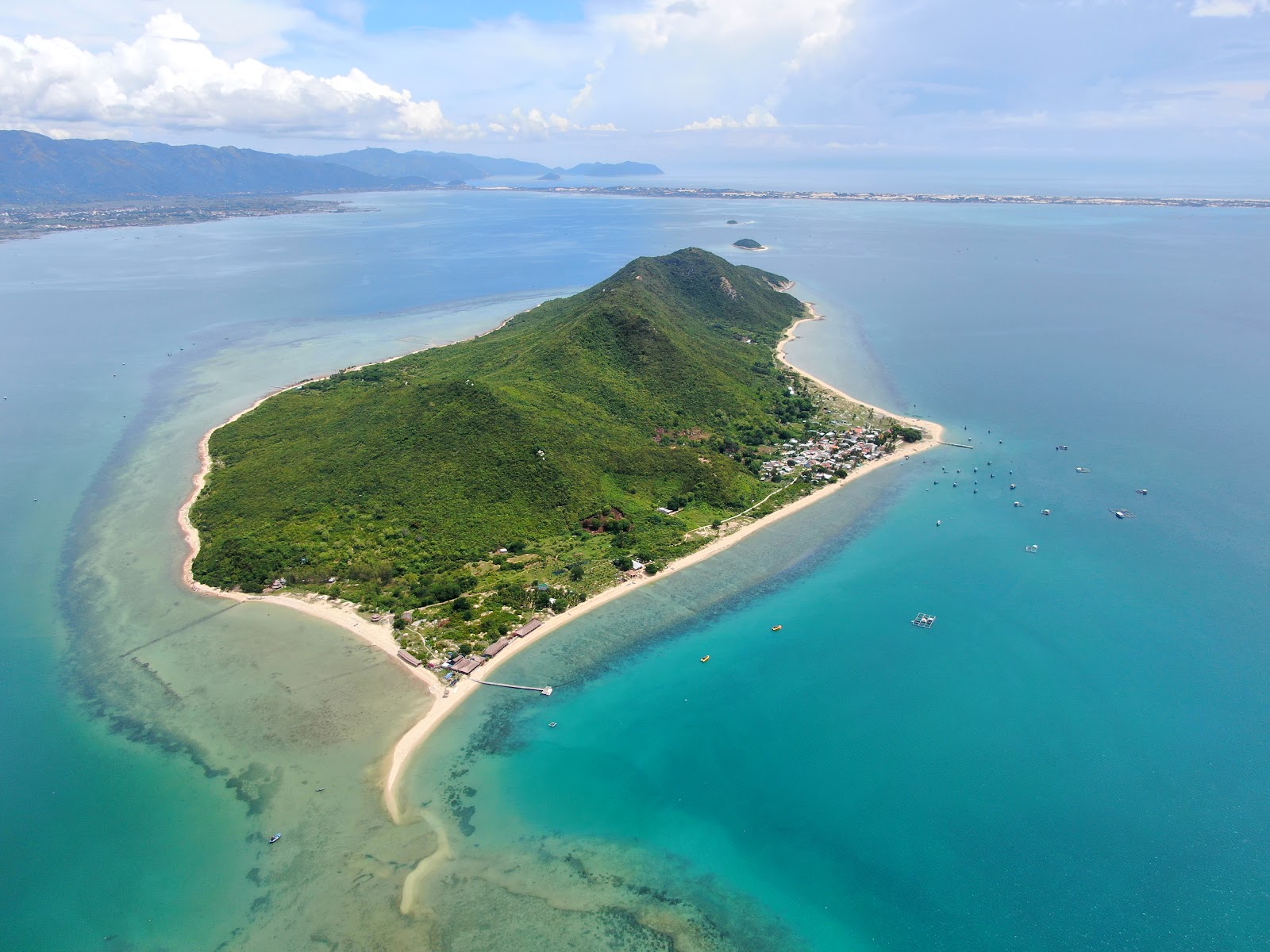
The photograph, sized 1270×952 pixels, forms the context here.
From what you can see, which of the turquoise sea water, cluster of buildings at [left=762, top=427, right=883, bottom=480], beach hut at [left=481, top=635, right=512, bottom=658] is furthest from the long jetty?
cluster of buildings at [left=762, top=427, right=883, bottom=480]

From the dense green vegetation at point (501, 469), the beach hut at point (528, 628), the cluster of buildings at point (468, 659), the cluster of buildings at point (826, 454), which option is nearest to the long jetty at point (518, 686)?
the cluster of buildings at point (468, 659)

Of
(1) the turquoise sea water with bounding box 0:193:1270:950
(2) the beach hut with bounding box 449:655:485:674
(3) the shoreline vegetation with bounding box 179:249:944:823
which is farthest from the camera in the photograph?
(2) the beach hut with bounding box 449:655:485:674

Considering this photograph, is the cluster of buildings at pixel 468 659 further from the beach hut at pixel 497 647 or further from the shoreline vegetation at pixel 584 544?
the shoreline vegetation at pixel 584 544

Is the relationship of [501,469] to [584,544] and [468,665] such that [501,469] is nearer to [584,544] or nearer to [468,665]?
[584,544]

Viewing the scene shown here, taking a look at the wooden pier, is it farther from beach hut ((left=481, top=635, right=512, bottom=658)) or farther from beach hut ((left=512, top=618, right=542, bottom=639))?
beach hut ((left=512, top=618, right=542, bottom=639))

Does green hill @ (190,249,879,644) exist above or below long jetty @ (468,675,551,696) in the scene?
above

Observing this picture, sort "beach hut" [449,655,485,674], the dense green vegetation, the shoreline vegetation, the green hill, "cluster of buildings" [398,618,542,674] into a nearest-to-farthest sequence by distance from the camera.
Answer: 1. the shoreline vegetation
2. "beach hut" [449,655,485,674]
3. "cluster of buildings" [398,618,542,674]
4. the dense green vegetation
5. the green hill

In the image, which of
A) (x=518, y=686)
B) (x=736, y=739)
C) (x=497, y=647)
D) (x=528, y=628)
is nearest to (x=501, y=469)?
(x=528, y=628)
